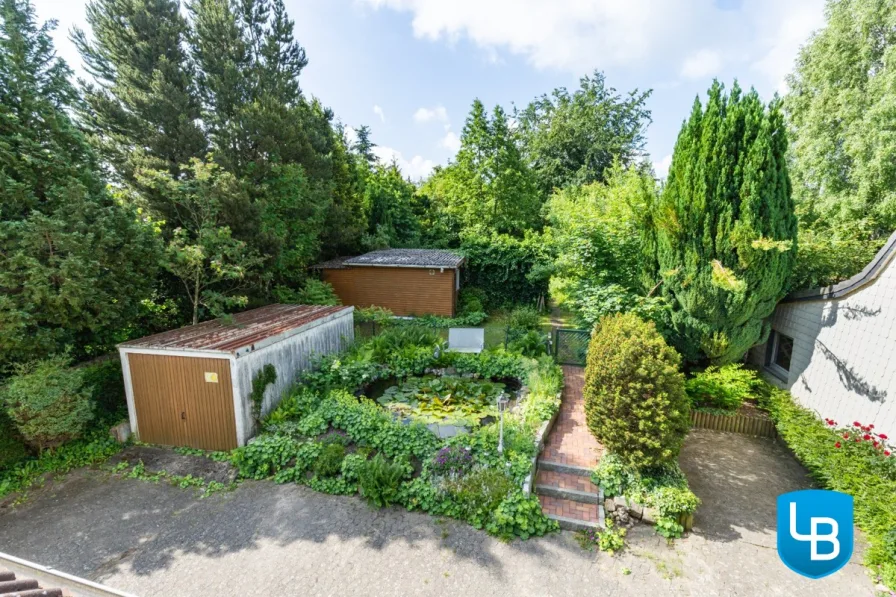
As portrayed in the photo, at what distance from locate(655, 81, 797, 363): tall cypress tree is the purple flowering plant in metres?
6.88

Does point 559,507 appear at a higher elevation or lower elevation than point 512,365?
lower

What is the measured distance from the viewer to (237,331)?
9.05 metres

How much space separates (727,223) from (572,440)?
6252mm

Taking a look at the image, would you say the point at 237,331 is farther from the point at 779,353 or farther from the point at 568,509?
the point at 779,353

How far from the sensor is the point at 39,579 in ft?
8.21

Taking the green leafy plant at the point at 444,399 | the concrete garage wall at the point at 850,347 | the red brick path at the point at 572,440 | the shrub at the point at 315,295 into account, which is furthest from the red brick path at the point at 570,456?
the shrub at the point at 315,295

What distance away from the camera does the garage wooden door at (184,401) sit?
24.8ft

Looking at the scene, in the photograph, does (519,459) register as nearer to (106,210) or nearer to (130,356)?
(130,356)

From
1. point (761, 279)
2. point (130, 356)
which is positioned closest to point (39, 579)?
point (130, 356)

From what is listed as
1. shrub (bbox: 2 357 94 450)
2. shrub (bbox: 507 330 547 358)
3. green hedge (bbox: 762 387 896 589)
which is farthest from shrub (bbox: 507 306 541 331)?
shrub (bbox: 2 357 94 450)

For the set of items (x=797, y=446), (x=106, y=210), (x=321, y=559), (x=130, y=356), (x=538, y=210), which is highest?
(x=538, y=210)

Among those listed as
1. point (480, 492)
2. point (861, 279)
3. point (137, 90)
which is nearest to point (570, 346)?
point (861, 279)

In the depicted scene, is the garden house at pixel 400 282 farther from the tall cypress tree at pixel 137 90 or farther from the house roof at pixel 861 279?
the house roof at pixel 861 279

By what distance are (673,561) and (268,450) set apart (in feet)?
22.2
